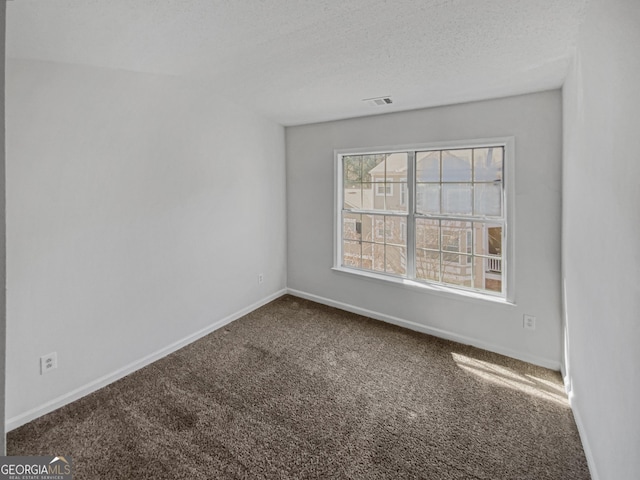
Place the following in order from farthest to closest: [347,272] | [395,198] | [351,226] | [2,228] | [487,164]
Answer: [351,226]
[347,272]
[395,198]
[487,164]
[2,228]

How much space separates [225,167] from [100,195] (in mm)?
1271

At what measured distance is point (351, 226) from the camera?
3887 mm

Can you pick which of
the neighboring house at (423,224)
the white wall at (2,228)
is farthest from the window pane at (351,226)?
the white wall at (2,228)

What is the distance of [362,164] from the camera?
3734 millimetres

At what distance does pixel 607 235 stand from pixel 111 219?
3.01m

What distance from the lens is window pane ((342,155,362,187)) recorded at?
377cm

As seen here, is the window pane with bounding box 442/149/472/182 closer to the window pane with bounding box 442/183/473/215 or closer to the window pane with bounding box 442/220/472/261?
the window pane with bounding box 442/183/473/215

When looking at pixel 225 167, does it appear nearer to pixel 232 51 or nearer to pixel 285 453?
pixel 232 51

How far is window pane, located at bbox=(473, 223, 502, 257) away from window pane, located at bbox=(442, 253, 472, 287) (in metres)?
0.18

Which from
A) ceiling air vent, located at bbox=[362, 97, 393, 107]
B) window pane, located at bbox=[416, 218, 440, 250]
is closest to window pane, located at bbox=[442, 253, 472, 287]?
window pane, located at bbox=[416, 218, 440, 250]

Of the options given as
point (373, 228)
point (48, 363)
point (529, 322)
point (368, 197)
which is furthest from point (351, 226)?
point (48, 363)

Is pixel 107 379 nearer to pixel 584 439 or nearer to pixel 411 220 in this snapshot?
pixel 411 220

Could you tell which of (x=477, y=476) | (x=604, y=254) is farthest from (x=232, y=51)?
(x=477, y=476)

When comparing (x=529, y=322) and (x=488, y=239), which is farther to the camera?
(x=488, y=239)
